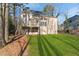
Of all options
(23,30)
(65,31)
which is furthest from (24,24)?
(65,31)

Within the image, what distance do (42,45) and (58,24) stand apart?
0.84 feet

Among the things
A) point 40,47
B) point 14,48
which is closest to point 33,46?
point 40,47

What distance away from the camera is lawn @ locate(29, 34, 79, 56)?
2.30 meters

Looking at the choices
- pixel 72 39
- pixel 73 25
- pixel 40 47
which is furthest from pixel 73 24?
pixel 40 47

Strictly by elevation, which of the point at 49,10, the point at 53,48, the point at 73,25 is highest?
the point at 49,10

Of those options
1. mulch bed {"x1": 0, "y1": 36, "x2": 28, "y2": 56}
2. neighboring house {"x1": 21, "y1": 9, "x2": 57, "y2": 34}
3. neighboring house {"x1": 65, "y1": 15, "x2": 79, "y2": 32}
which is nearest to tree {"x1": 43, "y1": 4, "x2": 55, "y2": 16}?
neighboring house {"x1": 21, "y1": 9, "x2": 57, "y2": 34}

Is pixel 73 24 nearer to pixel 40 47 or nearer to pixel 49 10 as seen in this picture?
pixel 49 10

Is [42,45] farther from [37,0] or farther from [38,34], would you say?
[37,0]

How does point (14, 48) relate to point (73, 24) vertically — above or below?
below

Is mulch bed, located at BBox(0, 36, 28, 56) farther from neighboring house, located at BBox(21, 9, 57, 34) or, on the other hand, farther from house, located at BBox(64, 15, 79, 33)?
house, located at BBox(64, 15, 79, 33)

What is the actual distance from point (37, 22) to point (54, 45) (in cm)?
28

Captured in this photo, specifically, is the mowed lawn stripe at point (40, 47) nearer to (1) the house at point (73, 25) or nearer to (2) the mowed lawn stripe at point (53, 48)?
(2) the mowed lawn stripe at point (53, 48)

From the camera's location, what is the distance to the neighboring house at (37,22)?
235 cm

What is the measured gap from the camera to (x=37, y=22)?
2.37m
